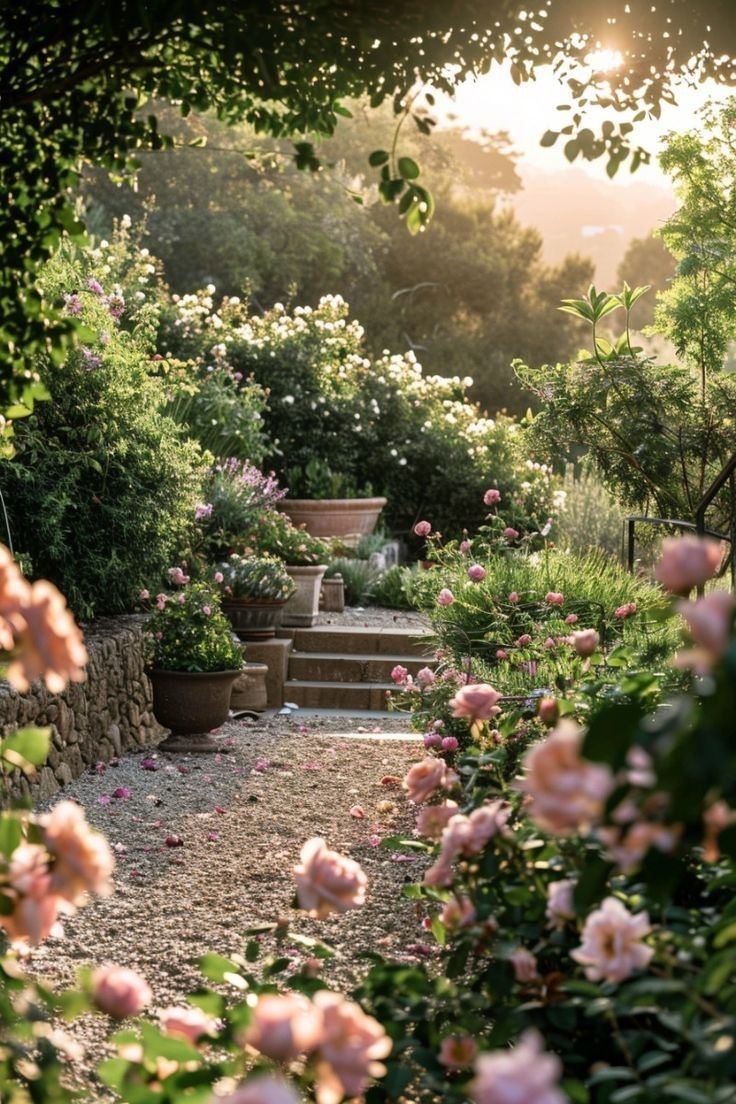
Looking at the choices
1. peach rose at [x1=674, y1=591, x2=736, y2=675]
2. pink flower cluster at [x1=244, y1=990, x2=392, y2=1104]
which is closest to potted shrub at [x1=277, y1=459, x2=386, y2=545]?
pink flower cluster at [x1=244, y1=990, x2=392, y2=1104]

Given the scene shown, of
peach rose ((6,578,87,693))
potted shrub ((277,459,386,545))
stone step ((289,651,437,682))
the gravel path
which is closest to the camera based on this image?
peach rose ((6,578,87,693))

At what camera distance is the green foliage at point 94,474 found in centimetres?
613

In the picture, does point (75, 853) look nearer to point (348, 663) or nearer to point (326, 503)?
point (348, 663)

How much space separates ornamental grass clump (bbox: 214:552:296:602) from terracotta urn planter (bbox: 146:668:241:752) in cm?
157

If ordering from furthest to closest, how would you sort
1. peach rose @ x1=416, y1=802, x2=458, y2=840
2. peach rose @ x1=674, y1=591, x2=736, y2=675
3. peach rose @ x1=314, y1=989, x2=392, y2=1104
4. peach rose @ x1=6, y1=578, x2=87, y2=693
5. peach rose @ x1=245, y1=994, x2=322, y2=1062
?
peach rose @ x1=416, y1=802, x2=458, y2=840, peach rose @ x1=6, y1=578, x2=87, y2=693, peach rose @ x1=314, y1=989, x2=392, y2=1104, peach rose @ x1=245, y1=994, x2=322, y2=1062, peach rose @ x1=674, y1=591, x2=736, y2=675

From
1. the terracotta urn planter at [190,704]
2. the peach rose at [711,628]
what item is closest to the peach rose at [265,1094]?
the peach rose at [711,628]

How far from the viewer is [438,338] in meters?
24.9

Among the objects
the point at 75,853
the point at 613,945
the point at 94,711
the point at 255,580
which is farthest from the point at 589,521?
the point at 75,853

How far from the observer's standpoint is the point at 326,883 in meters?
1.87

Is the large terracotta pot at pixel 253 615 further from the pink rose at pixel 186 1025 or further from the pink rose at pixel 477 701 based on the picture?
the pink rose at pixel 186 1025

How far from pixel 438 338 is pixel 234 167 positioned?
16.9ft

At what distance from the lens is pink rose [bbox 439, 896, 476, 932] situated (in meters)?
2.03

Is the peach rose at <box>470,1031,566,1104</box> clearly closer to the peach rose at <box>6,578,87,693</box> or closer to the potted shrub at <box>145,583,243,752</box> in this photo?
the peach rose at <box>6,578,87,693</box>

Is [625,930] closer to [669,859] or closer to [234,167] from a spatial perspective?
[669,859]
